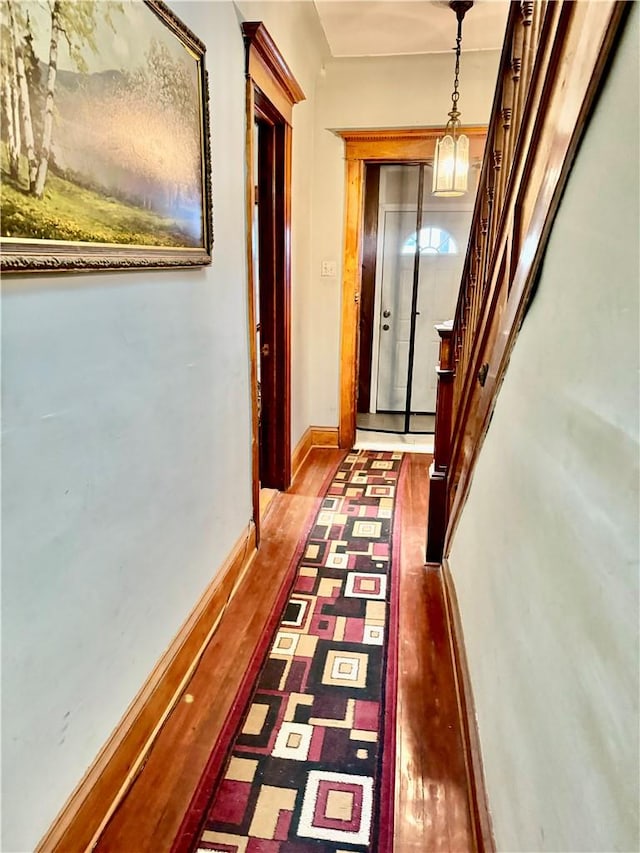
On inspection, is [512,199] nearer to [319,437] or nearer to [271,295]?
[271,295]

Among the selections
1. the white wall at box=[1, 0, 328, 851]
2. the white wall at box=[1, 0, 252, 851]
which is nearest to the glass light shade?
the white wall at box=[1, 0, 328, 851]

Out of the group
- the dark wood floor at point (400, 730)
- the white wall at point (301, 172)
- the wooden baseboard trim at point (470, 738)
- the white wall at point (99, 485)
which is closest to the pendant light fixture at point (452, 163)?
the white wall at point (301, 172)

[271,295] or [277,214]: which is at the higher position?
[277,214]

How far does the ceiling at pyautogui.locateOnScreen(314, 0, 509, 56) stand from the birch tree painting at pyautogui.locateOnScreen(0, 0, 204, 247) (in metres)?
1.88

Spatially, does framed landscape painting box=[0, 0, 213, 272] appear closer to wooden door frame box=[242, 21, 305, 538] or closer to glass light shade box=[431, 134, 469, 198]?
wooden door frame box=[242, 21, 305, 538]

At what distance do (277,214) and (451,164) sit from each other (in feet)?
3.43

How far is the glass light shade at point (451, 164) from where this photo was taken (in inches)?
120

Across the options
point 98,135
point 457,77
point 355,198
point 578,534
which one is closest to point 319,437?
point 355,198

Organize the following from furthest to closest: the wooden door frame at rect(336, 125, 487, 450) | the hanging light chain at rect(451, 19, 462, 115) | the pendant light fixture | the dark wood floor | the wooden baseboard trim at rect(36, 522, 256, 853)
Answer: the wooden door frame at rect(336, 125, 487, 450) → the hanging light chain at rect(451, 19, 462, 115) → the pendant light fixture → the dark wood floor → the wooden baseboard trim at rect(36, 522, 256, 853)

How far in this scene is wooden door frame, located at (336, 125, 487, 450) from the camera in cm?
367

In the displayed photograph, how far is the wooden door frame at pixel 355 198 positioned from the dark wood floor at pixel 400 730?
1.75 meters

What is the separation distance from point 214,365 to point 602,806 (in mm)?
1644

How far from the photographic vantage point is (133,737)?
1.46 meters

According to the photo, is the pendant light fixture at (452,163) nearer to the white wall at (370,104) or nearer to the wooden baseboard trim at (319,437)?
the white wall at (370,104)
